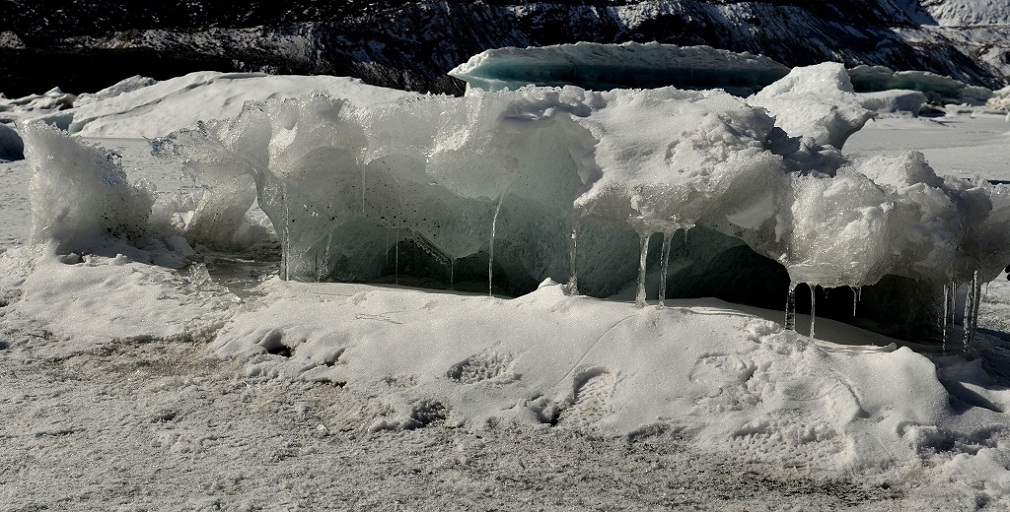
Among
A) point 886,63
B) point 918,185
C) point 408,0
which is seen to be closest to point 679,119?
point 918,185

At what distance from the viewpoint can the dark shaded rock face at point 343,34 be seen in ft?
61.8

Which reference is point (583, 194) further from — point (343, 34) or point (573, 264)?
point (343, 34)

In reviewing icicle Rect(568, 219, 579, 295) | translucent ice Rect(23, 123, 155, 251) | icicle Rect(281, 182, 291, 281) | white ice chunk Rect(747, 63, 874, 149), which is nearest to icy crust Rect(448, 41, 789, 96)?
white ice chunk Rect(747, 63, 874, 149)

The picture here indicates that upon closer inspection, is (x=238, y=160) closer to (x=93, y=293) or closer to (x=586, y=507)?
(x=93, y=293)

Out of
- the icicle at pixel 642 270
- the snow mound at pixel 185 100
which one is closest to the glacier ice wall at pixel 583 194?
the icicle at pixel 642 270

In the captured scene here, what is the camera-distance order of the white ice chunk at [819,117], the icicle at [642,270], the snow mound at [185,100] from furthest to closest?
the snow mound at [185,100] < the white ice chunk at [819,117] < the icicle at [642,270]

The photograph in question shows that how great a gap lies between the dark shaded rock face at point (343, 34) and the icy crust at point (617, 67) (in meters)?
7.53

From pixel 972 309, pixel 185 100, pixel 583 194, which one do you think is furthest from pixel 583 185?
pixel 185 100

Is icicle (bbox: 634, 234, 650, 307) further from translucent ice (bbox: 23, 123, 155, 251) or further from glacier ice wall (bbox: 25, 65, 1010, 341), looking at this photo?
translucent ice (bbox: 23, 123, 155, 251)

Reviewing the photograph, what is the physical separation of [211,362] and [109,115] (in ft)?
28.0

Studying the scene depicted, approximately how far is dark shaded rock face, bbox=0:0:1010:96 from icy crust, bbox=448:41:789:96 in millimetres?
7527

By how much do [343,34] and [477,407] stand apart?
64.7 feet

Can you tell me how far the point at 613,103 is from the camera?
12.0 ft

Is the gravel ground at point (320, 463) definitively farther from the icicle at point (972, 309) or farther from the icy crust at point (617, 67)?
the icy crust at point (617, 67)
